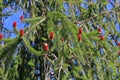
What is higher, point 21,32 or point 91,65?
point 21,32

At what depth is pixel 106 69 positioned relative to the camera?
4.76 meters

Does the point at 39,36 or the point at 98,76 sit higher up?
the point at 39,36

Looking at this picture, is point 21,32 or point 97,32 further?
point 97,32

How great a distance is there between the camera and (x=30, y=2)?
5.42 metres

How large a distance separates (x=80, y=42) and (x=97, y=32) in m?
0.33

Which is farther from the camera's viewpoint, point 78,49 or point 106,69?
point 106,69

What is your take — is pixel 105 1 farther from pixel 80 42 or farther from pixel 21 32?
pixel 21 32

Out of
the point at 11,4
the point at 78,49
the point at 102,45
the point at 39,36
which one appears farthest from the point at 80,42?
the point at 11,4

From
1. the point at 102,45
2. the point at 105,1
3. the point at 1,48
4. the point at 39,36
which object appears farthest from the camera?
the point at 105,1

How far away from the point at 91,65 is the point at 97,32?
2.63 ft

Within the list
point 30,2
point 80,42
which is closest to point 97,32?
point 80,42

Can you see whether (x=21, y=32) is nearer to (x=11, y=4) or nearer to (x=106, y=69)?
(x=106, y=69)

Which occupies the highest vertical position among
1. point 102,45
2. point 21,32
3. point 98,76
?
point 21,32

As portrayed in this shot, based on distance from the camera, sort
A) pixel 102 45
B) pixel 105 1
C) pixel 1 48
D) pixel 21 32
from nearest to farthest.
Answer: pixel 21 32
pixel 1 48
pixel 102 45
pixel 105 1
